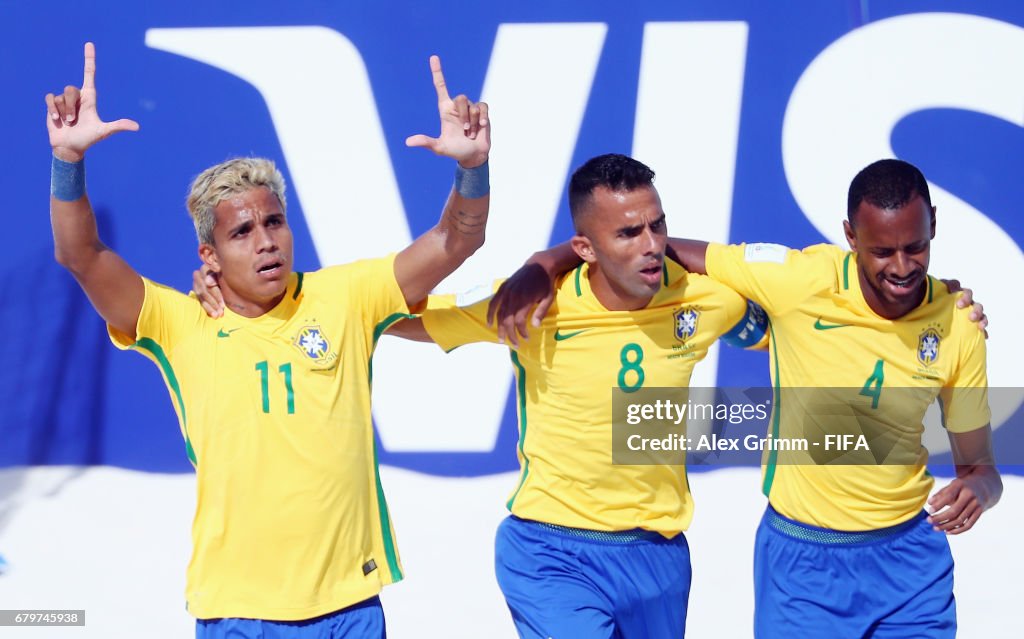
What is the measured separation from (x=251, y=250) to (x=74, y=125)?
1.91ft

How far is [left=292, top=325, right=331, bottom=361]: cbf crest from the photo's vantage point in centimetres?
374

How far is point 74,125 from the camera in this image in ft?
11.7

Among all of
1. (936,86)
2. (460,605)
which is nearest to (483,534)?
(460,605)

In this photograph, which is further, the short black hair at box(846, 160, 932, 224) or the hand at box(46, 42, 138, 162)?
the short black hair at box(846, 160, 932, 224)

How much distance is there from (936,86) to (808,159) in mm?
776

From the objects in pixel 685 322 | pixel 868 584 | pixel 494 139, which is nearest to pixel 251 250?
pixel 685 322

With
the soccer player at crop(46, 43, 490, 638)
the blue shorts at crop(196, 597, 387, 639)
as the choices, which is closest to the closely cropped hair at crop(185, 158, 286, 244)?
the soccer player at crop(46, 43, 490, 638)

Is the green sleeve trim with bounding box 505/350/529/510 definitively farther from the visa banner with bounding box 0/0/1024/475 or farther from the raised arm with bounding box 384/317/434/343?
the visa banner with bounding box 0/0/1024/475

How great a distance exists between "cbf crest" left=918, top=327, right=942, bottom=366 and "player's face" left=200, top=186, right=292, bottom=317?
194 centimetres

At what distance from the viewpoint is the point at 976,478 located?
4.06 meters

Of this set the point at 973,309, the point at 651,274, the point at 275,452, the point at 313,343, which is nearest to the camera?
the point at 275,452

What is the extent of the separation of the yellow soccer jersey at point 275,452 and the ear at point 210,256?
0.12 metres

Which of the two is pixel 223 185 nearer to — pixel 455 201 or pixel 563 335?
pixel 455 201

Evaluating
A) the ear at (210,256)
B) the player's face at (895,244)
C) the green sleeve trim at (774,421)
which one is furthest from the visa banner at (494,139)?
the ear at (210,256)
